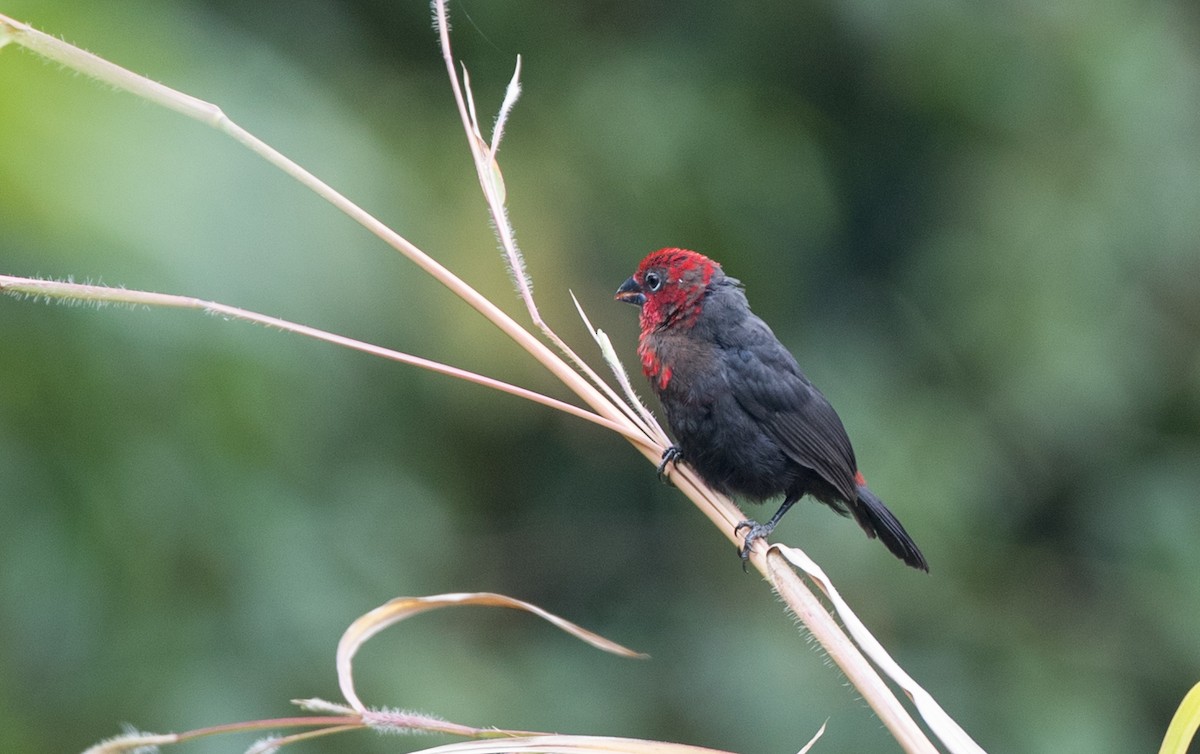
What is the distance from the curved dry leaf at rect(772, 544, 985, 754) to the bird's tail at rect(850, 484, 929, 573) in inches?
62.6

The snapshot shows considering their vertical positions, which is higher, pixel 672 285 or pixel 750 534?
pixel 672 285

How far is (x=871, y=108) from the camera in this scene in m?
4.29

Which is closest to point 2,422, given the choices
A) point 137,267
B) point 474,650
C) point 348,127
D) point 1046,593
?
point 137,267

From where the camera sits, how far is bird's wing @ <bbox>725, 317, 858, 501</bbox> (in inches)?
111

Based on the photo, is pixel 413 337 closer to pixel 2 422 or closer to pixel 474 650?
pixel 474 650

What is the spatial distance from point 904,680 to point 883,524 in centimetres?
174

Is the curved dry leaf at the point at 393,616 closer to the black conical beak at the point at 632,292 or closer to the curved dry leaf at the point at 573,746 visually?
the curved dry leaf at the point at 573,746

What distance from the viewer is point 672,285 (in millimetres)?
2824

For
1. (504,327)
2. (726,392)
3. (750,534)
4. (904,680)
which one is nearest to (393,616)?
(504,327)

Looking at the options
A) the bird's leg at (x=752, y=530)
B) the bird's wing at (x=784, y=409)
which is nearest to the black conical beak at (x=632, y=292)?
the bird's wing at (x=784, y=409)

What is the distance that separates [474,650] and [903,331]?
1835mm

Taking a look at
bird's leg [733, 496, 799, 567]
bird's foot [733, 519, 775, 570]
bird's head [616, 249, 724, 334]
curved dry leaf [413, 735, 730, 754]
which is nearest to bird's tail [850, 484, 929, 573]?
bird's leg [733, 496, 799, 567]

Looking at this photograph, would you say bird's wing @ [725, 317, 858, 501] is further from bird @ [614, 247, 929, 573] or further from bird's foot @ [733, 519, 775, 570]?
bird's foot @ [733, 519, 775, 570]

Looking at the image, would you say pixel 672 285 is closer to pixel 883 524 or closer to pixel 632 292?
pixel 632 292
